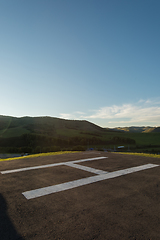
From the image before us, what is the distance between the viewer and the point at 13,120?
449 ft

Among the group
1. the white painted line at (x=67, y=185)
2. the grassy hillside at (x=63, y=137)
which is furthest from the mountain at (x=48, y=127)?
the white painted line at (x=67, y=185)

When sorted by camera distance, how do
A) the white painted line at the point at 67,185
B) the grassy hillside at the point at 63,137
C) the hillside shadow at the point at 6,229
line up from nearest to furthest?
the hillside shadow at the point at 6,229 → the white painted line at the point at 67,185 → the grassy hillside at the point at 63,137

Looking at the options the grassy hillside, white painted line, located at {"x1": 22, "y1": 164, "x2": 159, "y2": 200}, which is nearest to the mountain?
the grassy hillside

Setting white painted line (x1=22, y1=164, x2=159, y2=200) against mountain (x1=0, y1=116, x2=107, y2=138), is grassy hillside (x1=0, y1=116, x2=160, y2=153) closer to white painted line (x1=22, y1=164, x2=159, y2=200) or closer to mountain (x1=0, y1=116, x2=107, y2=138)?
mountain (x1=0, y1=116, x2=107, y2=138)

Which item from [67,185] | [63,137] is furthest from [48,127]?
[67,185]

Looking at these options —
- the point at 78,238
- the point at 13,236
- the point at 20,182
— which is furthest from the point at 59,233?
the point at 20,182

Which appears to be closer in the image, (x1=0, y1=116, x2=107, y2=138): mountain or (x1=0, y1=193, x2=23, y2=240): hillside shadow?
(x1=0, y1=193, x2=23, y2=240): hillside shadow

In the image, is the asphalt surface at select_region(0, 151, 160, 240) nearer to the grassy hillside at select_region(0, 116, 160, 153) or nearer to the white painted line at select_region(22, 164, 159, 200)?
the white painted line at select_region(22, 164, 159, 200)

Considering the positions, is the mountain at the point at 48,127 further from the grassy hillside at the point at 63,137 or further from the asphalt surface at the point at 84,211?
the asphalt surface at the point at 84,211

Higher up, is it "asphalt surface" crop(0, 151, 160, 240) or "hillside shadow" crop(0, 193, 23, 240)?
"asphalt surface" crop(0, 151, 160, 240)

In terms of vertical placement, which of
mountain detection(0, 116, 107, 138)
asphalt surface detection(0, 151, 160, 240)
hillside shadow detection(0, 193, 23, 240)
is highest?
mountain detection(0, 116, 107, 138)

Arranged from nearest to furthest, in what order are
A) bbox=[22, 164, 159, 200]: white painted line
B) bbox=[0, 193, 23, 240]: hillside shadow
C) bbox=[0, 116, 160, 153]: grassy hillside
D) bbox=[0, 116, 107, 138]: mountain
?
bbox=[0, 193, 23, 240]: hillside shadow
bbox=[22, 164, 159, 200]: white painted line
bbox=[0, 116, 160, 153]: grassy hillside
bbox=[0, 116, 107, 138]: mountain

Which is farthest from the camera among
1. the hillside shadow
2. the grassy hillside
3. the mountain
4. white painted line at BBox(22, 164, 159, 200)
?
the mountain

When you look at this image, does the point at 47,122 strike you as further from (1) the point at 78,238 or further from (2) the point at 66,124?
(1) the point at 78,238
